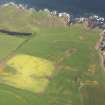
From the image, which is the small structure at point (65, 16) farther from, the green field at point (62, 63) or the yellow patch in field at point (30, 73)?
the yellow patch in field at point (30, 73)

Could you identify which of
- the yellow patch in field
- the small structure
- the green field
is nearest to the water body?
the small structure

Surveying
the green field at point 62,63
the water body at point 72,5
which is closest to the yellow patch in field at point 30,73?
the green field at point 62,63

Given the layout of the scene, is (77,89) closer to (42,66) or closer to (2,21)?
(42,66)

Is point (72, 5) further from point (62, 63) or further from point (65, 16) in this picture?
point (62, 63)

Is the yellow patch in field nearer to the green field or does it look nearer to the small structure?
the green field

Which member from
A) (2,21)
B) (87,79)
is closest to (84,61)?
(87,79)

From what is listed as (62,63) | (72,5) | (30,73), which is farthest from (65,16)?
(30,73)

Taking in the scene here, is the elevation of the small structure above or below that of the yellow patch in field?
above
